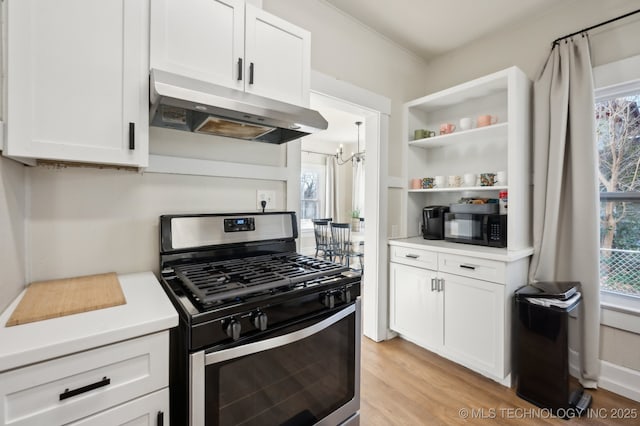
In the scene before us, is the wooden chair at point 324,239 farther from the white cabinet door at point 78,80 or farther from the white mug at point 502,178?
the white cabinet door at point 78,80

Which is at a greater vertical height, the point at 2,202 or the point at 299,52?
the point at 299,52

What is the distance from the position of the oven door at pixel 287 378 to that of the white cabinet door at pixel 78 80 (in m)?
0.82

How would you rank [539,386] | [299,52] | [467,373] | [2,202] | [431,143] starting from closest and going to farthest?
[2,202], [299,52], [539,386], [467,373], [431,143]

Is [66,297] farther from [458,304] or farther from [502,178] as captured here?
[502,178]

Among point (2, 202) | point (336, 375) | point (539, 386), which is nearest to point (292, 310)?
point (336, 375)

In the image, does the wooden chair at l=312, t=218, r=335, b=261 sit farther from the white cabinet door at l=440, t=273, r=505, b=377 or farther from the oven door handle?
the oven door handle

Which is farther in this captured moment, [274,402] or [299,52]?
[299,52]

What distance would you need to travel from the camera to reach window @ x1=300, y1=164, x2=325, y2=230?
250 inches

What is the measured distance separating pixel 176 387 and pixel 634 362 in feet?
8.88

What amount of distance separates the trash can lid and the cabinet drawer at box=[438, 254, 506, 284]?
164mm

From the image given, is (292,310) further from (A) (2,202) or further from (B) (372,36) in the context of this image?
(B) (372,36)

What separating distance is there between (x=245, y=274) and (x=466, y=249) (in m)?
1.66

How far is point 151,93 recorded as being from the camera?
1091mm

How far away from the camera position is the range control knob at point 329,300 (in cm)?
120
